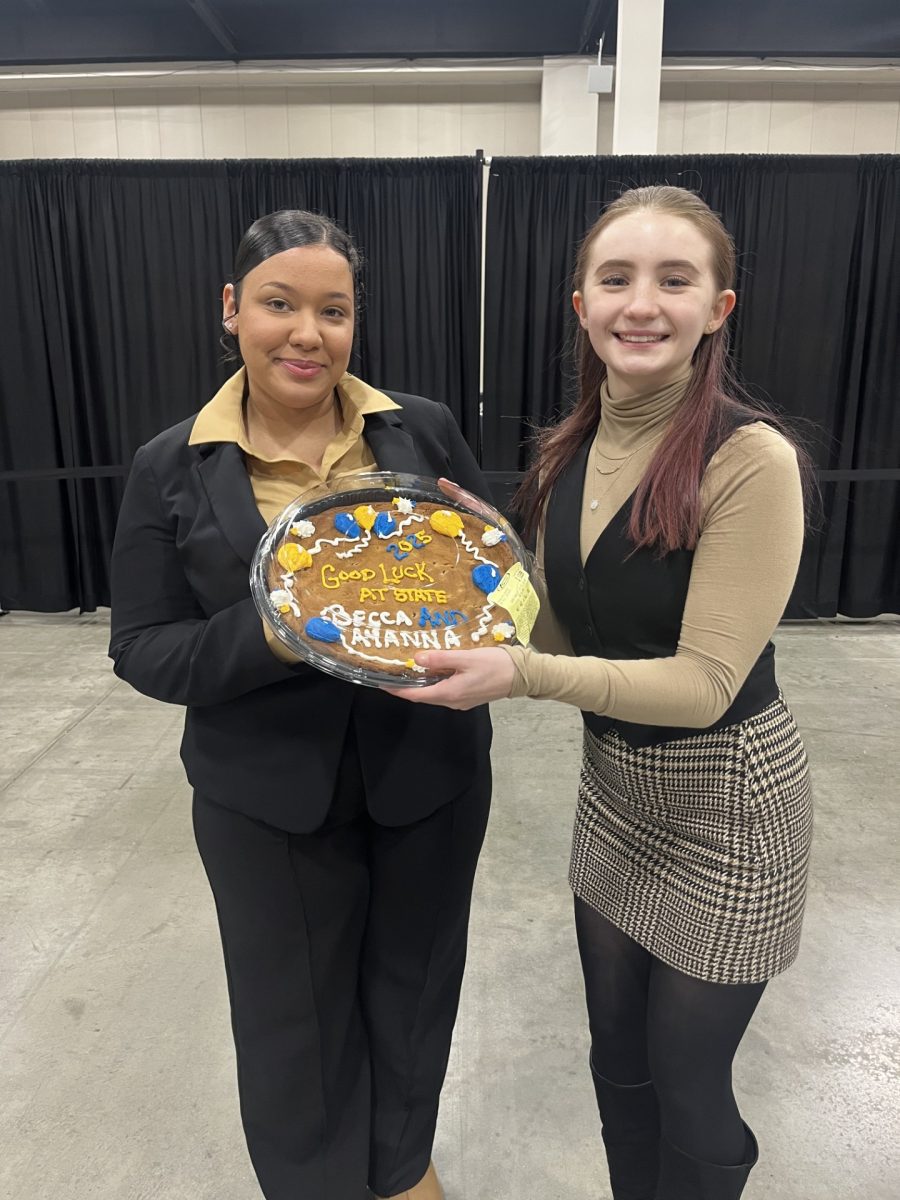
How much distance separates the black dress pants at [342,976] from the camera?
48.4 inches

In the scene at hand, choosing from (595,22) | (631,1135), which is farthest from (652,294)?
(595,22)

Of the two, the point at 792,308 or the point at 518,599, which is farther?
the point at 792,308

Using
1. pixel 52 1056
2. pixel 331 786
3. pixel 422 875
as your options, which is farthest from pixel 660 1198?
pixel 52 1056

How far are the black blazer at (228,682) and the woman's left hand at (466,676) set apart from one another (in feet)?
0.72

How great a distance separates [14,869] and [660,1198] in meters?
2.19

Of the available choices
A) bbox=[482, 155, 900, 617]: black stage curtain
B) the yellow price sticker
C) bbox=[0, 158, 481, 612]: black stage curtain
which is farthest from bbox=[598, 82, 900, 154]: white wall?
the yellow price sticker

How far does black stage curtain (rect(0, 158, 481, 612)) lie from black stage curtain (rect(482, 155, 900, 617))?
0.75ft

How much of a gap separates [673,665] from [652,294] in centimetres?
46

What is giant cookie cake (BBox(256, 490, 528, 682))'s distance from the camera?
102cm

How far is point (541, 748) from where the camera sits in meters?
3.42

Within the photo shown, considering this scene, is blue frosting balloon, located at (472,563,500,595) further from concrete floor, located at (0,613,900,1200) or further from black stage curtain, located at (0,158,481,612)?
black stage curtain, located at (0,158,481,612)

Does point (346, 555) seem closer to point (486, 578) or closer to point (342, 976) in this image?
point (486, 578)

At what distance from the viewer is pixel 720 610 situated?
1.01m

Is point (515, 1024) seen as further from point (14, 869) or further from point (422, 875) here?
point (14, 869)
